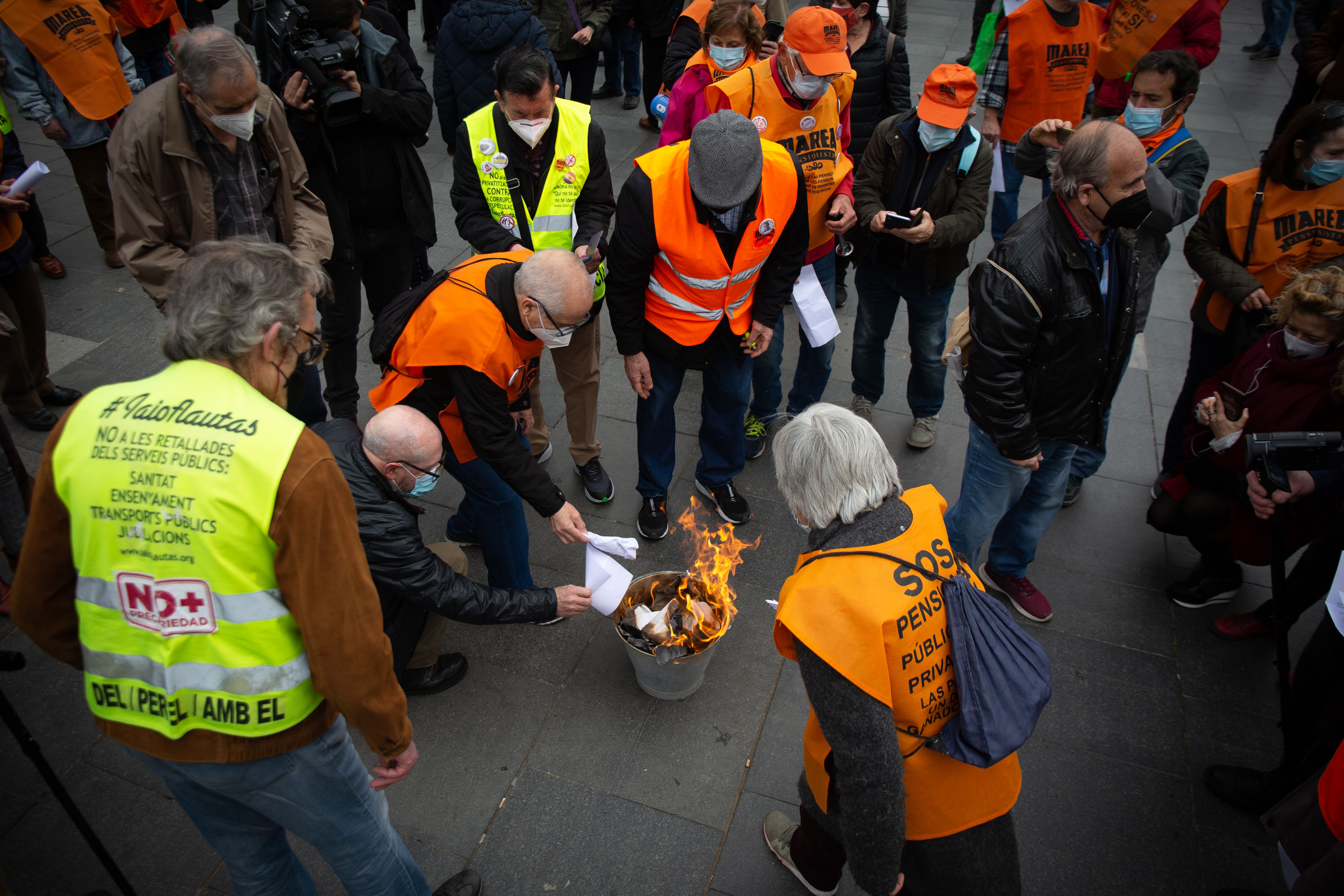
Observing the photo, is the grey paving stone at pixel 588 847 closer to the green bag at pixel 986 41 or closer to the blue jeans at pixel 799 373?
the blue jeans at pixel 799 373

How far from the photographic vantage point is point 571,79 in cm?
830

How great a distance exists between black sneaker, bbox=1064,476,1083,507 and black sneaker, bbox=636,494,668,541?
2204mm

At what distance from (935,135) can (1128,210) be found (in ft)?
4.37

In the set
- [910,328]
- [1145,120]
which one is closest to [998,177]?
[1145,120]

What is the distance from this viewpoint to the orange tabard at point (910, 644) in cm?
194

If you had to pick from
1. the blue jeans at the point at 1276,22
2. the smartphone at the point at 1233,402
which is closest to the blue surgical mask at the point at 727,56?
the smartphone at the point at 1233,402

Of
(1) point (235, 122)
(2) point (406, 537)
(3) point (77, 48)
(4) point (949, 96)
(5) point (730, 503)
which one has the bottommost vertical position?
(5) point (730, 503)

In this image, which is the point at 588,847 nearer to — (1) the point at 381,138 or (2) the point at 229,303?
(2) the point at 229,303

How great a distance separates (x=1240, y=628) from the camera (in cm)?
381

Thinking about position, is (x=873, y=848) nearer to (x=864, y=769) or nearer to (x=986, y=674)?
(x=864, y=769)

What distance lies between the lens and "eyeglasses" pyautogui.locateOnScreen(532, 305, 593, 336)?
3.04m

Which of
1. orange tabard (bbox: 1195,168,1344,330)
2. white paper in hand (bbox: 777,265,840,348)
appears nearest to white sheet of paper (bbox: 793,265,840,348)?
white paper in hand (bbox: 777,265,840,348)

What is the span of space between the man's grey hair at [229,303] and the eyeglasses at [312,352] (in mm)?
79

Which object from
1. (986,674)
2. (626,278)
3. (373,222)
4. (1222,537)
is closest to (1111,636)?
(1222,537)
